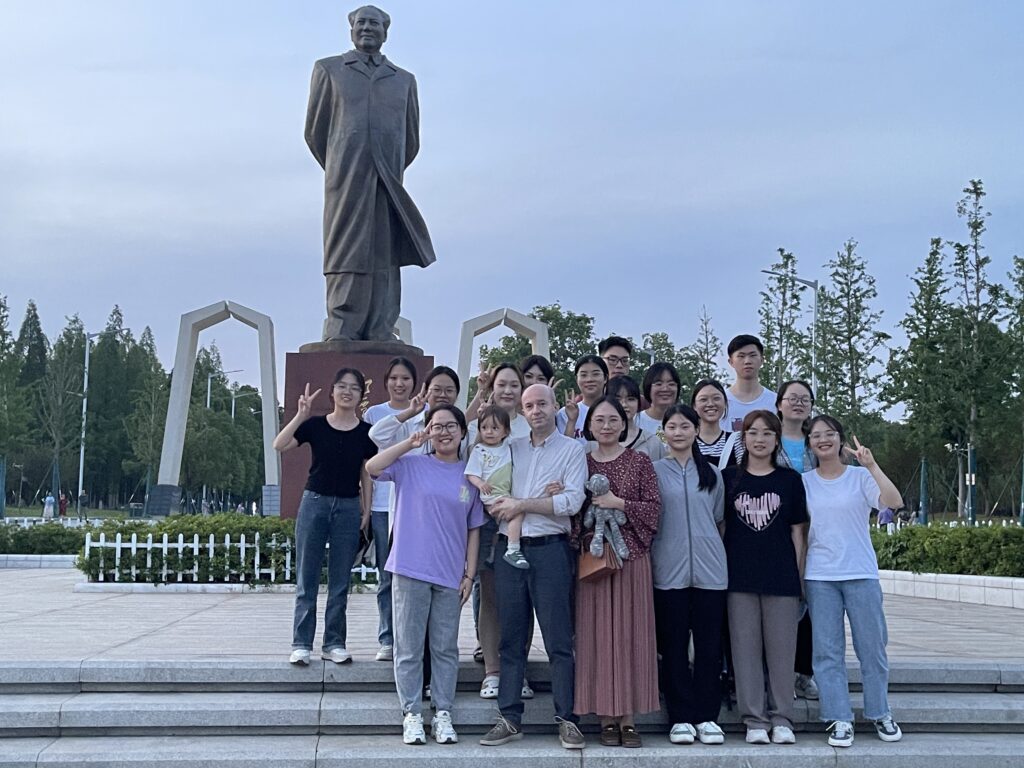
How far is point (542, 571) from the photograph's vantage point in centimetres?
491

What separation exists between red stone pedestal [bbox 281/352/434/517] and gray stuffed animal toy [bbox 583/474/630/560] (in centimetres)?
550

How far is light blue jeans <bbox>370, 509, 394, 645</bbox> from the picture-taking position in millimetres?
5574

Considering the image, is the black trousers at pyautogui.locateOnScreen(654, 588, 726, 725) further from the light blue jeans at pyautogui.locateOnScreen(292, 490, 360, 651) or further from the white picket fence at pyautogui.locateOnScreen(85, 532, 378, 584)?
the white picket fence at pyautogui.locateOnScreen(85, 532, 378, 584)

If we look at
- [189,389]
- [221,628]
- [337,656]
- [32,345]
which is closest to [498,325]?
[189,389]

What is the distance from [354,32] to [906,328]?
16743mm

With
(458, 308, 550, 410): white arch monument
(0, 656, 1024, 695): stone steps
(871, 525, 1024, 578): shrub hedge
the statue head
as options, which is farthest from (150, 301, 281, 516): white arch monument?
(0, 656, 1024, 695): stone steps

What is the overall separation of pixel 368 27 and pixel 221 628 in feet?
21.2

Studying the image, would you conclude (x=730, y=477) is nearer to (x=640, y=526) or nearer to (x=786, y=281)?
(x=640, y=526)

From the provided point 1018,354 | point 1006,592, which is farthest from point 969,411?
point 1006,592

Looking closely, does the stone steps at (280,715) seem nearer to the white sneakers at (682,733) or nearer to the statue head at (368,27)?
the white sneakers at (682,733)

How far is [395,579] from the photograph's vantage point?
16.7ft

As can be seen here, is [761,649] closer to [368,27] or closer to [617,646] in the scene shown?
[617,646]

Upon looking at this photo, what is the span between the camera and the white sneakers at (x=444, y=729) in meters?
4.94

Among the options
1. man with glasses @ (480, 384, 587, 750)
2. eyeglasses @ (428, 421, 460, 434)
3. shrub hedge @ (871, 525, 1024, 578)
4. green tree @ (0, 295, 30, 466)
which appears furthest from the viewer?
green tree @ (0, 295, 30, 466)
